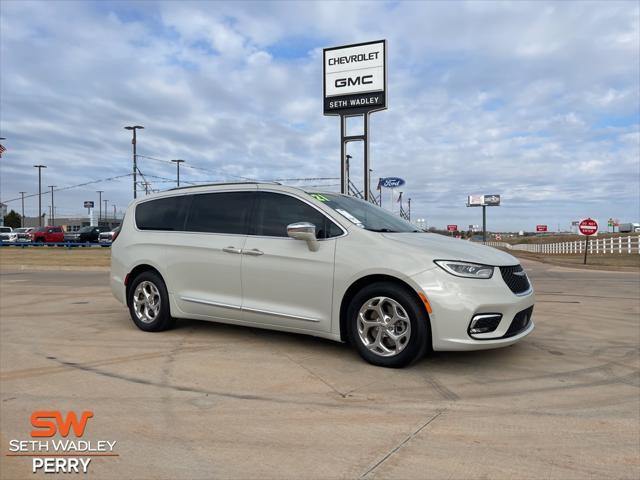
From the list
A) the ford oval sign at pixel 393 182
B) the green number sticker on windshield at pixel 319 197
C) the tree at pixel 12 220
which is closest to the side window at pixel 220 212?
the green number sticker on windshield at pixel 319 197

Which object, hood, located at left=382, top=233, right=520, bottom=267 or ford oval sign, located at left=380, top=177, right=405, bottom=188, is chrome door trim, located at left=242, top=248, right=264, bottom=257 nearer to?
hood, located at left=382, top=233, right=520, bottom=267

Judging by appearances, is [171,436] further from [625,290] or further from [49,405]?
[625,290]

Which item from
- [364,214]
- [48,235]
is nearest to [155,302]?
[364,214]

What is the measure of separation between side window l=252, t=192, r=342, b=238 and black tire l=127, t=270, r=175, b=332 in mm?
1541

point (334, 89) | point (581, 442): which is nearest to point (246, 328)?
point (581, 442)

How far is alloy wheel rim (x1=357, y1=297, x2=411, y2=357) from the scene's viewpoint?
453 cm

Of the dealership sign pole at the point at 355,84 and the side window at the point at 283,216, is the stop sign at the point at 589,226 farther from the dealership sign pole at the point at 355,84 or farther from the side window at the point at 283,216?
the side window at the point at 283,216

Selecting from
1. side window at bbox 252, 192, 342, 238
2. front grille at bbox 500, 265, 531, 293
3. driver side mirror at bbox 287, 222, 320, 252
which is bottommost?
front grille at bbox 500, 265, 531, 293

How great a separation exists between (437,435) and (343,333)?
68.2 inches

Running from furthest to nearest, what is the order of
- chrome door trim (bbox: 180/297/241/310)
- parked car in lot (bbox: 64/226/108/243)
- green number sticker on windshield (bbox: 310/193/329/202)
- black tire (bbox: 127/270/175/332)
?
parked car in lot (bbox: 64/226/108/243) < black tire (bbox: 127/270/175/332) < chrome door trim (bbox: 180/297/241/310) < green number sticker on windshield (bbox: 310/193/329/202)

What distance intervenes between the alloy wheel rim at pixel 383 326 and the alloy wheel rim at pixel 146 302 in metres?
2.83

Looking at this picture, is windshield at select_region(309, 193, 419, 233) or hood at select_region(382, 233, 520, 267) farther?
windshield at select_region(309, 193, 419, 233)
